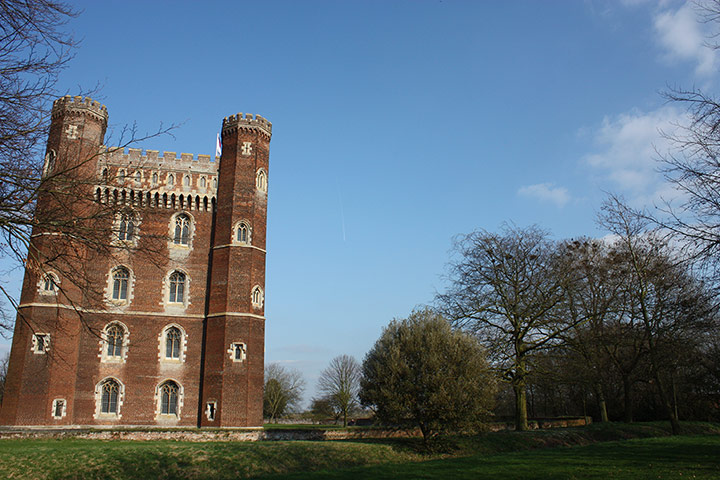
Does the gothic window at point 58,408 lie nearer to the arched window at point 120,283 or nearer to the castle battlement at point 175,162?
the arched window at point 120,283

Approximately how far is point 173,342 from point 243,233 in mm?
7373

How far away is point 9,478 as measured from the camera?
1495cm

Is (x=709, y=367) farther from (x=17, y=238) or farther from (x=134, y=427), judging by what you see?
(x=17, y=238)

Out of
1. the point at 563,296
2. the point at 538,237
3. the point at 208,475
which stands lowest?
the point at 208,475

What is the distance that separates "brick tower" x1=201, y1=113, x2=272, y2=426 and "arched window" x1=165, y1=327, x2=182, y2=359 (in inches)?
72.6

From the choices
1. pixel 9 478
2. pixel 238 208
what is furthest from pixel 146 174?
pixel 9 478

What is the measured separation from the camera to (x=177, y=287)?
31.0 metres

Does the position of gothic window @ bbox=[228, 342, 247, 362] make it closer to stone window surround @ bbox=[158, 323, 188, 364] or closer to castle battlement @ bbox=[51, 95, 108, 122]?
stone window surround @ bbox=[158, 323, 188, 364]

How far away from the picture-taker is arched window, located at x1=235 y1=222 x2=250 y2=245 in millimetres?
30984

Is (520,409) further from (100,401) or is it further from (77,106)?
(77,106)

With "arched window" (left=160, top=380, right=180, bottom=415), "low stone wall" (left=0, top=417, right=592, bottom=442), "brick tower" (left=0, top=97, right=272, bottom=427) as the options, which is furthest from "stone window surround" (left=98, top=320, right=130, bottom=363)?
"low stone wall" (left=0, top=417, right=592, bottom=442)

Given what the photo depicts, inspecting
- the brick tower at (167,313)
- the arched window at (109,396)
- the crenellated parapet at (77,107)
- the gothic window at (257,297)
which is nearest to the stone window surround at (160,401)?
the brick tower at (167,313)

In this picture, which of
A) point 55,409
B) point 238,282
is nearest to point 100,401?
point 55,409

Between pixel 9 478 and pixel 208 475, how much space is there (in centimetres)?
549
